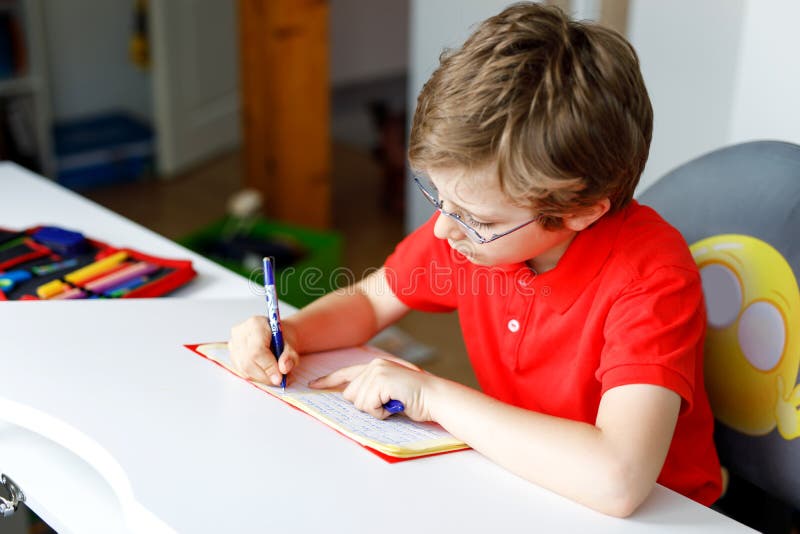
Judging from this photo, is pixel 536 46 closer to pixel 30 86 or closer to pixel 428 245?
pixel 428 245

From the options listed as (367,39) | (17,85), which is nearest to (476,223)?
(17,85)

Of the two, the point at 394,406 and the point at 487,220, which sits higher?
the point at 487,220

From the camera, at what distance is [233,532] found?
0.83 meters

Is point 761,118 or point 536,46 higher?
point 536,46

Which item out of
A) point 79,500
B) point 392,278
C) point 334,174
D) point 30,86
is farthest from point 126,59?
point 79,500

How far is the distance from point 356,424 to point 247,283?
1.42 ft

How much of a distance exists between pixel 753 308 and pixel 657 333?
24 cm

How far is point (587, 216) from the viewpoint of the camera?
1036 millimetres

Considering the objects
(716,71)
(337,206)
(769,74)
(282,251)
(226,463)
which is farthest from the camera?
(337,206)

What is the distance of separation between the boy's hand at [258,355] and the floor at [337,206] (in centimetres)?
161

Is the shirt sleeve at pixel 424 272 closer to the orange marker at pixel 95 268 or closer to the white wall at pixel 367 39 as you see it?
the orange marker at pixel 95 268

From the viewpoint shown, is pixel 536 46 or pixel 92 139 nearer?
pixel 536 46

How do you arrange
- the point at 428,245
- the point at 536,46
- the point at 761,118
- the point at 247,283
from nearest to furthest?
the point at 536,46 → the point at 428,245 → the point at 247,283 → the point at 761,118

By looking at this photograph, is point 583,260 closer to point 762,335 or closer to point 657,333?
point 657,333
